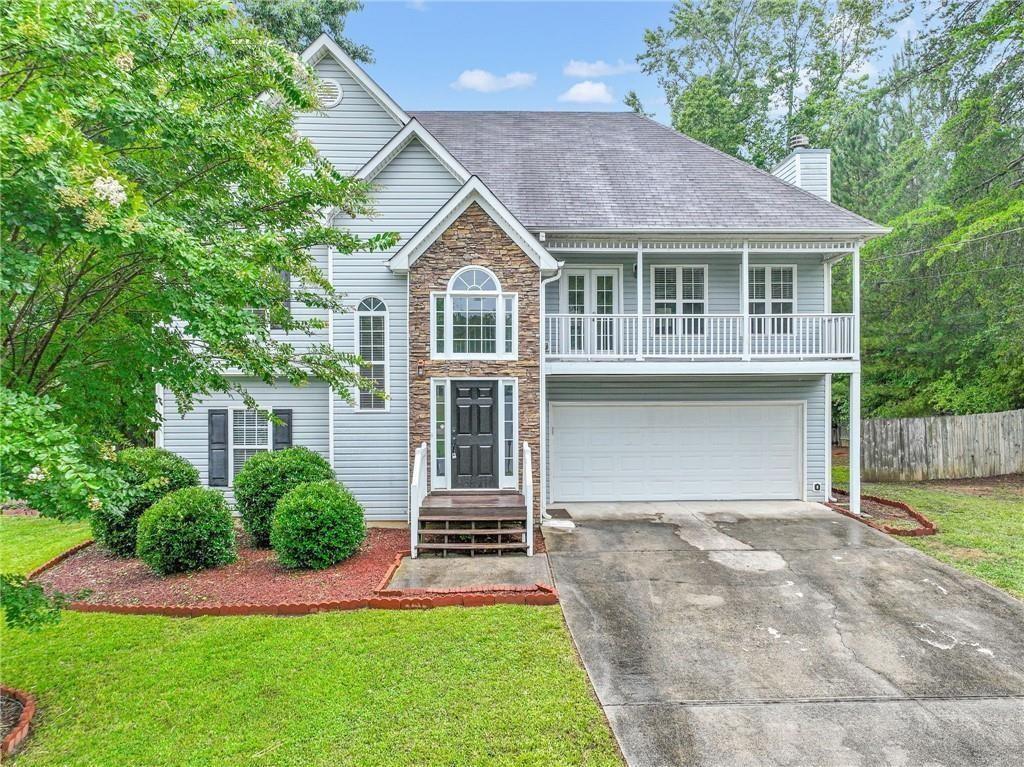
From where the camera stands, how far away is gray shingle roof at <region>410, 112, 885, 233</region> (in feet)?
36.0

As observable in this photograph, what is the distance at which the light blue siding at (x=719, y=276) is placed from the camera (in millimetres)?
11633

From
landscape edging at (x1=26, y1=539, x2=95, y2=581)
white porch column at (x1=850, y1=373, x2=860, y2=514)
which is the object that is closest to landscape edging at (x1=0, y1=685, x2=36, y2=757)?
landscape edging at (x1=26, y1=539, x2=95, y2=581)

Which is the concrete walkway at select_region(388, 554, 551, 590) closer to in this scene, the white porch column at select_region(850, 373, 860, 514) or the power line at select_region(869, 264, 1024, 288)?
the white porch column at select_region(850, 373, 860, 514)

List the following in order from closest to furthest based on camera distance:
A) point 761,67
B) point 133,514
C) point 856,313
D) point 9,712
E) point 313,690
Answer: point 9,712 < point 313,690 < point 133,514 < point 856,313 < point 761,67

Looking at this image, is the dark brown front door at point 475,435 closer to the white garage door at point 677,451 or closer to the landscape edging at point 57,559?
the white garage door at point 677,451

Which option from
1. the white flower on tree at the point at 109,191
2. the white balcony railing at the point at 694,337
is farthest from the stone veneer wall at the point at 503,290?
the white flower on tree at the point at 109,191

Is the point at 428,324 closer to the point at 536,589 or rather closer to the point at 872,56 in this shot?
the point at 536,589

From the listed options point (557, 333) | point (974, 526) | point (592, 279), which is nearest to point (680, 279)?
point (592, 279)

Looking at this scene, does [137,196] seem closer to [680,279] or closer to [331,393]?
[331,393]

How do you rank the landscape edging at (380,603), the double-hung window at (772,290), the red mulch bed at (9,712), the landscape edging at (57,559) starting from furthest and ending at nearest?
the double-hung window at (772,290), the landscape edging at (57,559), the landscape edging at (380,603), the red mulch bed at (9,712)

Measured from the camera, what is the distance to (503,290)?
9.55m

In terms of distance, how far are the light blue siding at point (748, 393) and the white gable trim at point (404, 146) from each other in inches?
208

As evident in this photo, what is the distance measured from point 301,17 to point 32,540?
62.9 feet

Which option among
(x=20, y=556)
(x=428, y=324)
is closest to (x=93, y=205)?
(x=428, y=324)
